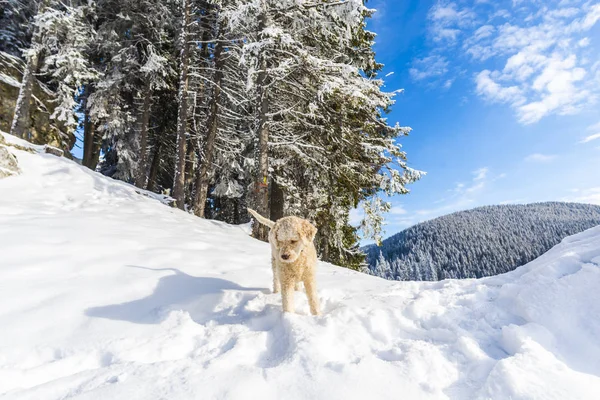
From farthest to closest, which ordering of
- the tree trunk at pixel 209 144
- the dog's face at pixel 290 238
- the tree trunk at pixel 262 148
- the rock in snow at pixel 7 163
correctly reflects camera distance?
the tree trunk at pixel 209 144
the tree trunk at pixel 262 148
the rock in snow at pixel 7 163
the dog's face at pixel 290 238

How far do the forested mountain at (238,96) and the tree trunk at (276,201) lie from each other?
0.13ft

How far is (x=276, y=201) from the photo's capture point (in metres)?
11.0

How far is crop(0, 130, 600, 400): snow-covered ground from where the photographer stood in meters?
1.98

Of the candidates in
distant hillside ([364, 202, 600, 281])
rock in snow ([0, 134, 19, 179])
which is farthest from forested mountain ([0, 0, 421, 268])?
distant hillside ([364, 202, 600, 281])

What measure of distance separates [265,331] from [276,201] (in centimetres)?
811

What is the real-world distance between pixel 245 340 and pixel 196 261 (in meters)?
2.72

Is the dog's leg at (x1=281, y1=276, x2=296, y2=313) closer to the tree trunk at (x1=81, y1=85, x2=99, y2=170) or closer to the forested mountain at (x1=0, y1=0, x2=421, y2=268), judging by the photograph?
the forested mountain at (x1=0, y1=0, x2=421, y2=268)

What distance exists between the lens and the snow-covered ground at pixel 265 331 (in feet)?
6.49

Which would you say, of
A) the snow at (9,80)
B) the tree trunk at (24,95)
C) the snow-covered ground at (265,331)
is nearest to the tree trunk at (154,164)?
the tree trunk at (24,95)

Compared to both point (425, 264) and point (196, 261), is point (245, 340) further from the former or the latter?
point (425, 264)

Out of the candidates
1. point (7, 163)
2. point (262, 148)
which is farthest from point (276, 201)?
point (7, 163)

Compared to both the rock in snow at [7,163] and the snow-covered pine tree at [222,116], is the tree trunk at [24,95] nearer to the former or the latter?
the rock in snow at [7,163]

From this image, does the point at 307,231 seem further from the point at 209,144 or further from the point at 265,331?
the point at 209,144

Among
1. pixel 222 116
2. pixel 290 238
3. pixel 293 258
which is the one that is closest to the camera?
pixel 293 258
